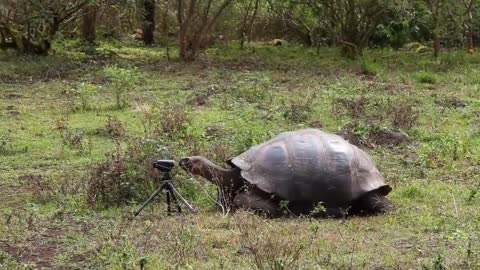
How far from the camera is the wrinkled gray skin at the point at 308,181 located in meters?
6.96

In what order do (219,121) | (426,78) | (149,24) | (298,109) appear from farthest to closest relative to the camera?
(149,24) < (426,78) < (298,109) < (219,121)

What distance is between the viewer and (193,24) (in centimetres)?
1973

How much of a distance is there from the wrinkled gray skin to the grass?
0.22 m

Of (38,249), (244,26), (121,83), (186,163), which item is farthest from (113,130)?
(244,26)

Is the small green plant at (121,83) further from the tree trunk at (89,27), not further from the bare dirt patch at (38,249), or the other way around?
the tree trunk at (89,27)

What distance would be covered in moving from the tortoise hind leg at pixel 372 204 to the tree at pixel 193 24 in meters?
12.4

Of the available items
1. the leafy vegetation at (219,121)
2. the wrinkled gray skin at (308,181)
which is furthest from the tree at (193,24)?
the wrinkled gray skin at (308,181)

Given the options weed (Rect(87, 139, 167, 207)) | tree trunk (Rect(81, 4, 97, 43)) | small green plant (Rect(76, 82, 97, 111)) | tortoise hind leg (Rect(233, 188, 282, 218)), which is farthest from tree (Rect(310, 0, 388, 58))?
tortoise hind leg (Rect(233, 188, 282, 218))

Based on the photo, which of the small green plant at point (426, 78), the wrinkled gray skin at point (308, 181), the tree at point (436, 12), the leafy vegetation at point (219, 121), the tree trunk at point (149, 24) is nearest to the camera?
the leafy vegetation at point (219, 121)

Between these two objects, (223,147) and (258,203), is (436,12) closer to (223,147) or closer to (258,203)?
(223,147)

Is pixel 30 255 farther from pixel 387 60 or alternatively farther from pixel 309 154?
pixel 387 60

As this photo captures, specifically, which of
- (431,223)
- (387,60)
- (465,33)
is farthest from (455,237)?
(465,33)

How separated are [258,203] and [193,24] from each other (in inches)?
519

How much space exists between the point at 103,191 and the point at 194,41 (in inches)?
505
